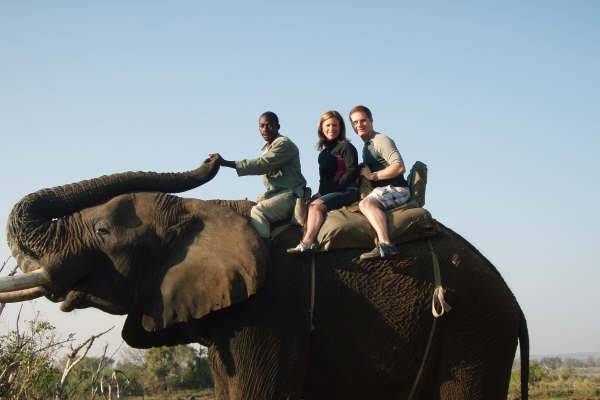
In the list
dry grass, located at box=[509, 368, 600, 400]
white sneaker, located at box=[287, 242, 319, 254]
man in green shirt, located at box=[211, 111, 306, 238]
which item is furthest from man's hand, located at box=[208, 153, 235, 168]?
dry grass, located at box=[509, 368, 600, 400]

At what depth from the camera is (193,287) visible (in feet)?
20.9

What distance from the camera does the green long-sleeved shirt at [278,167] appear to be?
7105 mm

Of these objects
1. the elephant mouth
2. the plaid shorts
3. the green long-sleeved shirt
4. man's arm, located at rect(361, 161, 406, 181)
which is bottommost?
the elephant mouth

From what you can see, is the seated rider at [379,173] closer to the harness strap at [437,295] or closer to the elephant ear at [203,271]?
the harness strap at [437,295]

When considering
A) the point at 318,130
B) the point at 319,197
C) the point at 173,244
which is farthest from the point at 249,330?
the point at 318,130

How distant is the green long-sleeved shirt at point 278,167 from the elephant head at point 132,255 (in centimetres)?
52

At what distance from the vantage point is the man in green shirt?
696 cm

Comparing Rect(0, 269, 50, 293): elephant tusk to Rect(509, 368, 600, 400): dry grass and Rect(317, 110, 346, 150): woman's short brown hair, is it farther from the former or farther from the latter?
Rect(509, 368, 600, 400): dry grass

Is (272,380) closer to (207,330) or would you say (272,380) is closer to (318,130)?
(207,330)

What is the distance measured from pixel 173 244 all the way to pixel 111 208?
23.4 inches

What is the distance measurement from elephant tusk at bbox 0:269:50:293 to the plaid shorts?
284 centimetres

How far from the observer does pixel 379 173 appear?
7.16 meters

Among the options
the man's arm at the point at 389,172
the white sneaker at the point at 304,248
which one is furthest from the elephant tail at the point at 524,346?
the white sneaker at the point at 304,248

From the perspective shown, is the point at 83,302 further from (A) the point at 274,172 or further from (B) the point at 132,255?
(A) the point at 274,172
